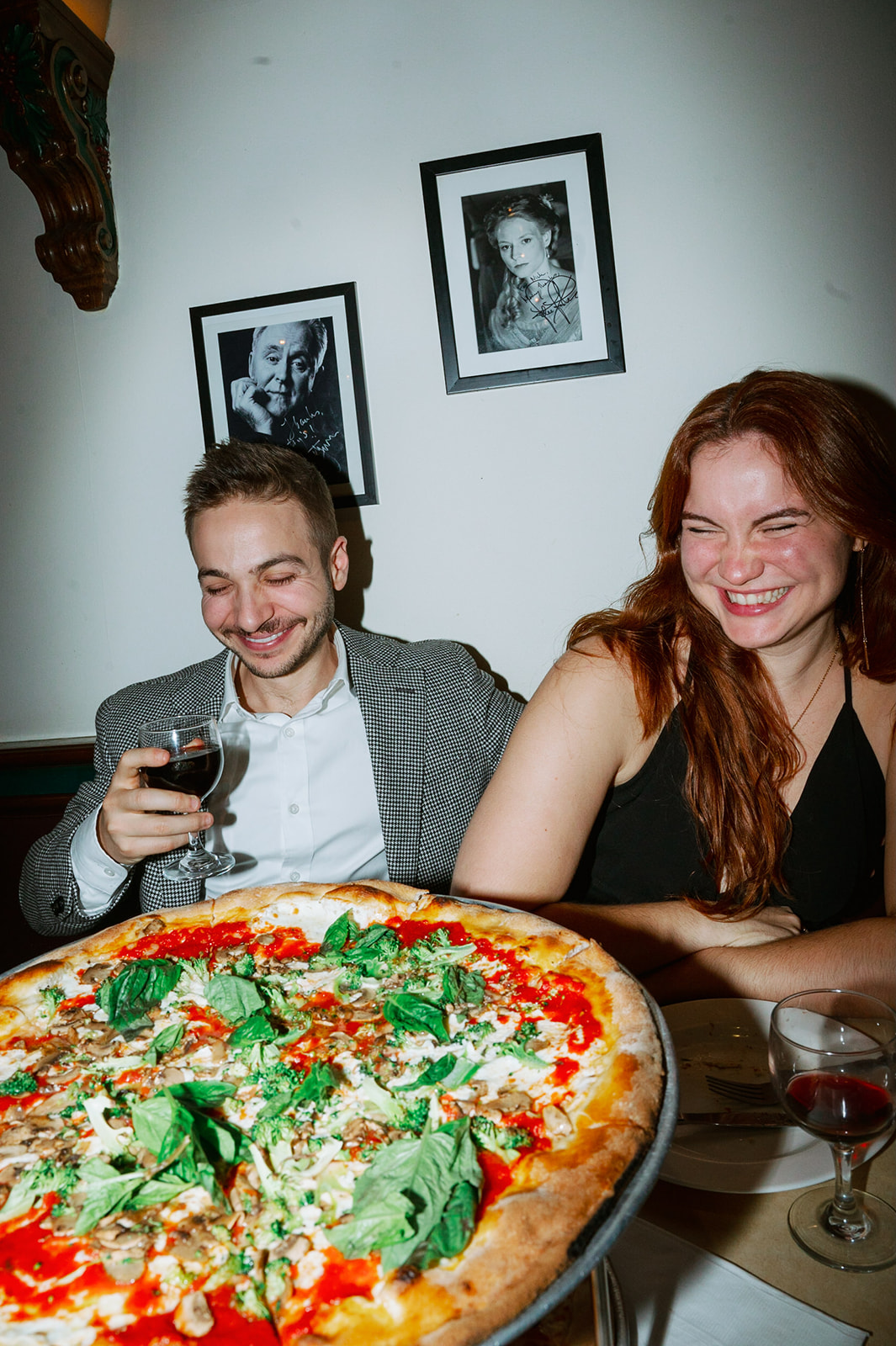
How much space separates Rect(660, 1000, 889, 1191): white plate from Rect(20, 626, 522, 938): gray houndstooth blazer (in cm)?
110

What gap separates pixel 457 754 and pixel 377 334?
128 cm

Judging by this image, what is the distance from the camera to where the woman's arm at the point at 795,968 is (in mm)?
1245

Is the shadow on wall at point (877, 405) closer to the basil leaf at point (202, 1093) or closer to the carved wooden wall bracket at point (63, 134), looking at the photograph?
the carved wooden wall bracket at point (63, 134)

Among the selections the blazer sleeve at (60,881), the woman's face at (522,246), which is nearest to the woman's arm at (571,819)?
the blazer sleeve at (60,881)

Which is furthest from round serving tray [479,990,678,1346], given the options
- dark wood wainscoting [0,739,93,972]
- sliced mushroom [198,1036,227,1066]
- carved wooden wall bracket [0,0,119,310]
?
carved wooden wall bracket [0,0,119,310]

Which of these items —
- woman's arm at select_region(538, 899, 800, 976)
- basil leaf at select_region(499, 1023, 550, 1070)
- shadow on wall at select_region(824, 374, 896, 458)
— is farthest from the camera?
shadow on wall at select_region(824, 374, 896, 458)

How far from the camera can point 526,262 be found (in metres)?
2.49

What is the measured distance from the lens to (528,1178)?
774mm

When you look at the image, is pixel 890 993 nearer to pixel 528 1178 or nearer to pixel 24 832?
pixel 528 1178

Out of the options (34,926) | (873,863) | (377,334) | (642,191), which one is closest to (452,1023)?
(873,863)

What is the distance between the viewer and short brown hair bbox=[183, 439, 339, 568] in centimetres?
223

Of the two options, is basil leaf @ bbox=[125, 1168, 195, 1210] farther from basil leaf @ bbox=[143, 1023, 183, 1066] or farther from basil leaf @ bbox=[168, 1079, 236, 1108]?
basil leaf @ bbox=[143, 1023, 183, 1066]

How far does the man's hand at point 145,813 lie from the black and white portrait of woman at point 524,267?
63.1 inches

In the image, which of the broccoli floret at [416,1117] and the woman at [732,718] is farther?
the woman at [732,718]
